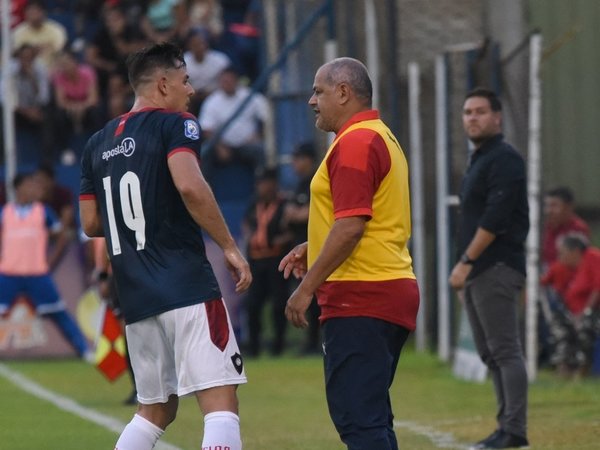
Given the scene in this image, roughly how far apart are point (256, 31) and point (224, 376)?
16.9 meters

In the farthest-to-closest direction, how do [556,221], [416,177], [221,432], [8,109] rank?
[8,109] → [416,177] → [556,221] → [221,432]

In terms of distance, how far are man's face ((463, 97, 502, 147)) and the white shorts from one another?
3176mm

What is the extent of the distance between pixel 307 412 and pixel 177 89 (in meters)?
5.52

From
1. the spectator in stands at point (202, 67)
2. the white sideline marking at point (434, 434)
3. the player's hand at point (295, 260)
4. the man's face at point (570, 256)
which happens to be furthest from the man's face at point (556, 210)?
the player's hand at point (295, 260)

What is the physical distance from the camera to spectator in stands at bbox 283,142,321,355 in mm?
17297

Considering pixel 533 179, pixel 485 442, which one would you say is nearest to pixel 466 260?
pixel 485 442

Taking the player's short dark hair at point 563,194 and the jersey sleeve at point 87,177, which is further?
the player's short dark hair at point 563,194

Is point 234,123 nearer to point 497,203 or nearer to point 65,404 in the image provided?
point 65,404

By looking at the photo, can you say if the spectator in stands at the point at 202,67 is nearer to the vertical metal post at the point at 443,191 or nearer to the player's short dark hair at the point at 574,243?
the vertical metal post at the point at 443,191

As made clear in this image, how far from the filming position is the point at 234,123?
65.7ft

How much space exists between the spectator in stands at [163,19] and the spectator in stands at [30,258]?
Answer: 4733 millimetres

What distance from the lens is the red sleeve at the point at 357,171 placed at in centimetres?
633

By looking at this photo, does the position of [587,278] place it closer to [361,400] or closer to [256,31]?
[361,400]

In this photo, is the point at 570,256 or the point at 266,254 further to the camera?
the point at 266,254
